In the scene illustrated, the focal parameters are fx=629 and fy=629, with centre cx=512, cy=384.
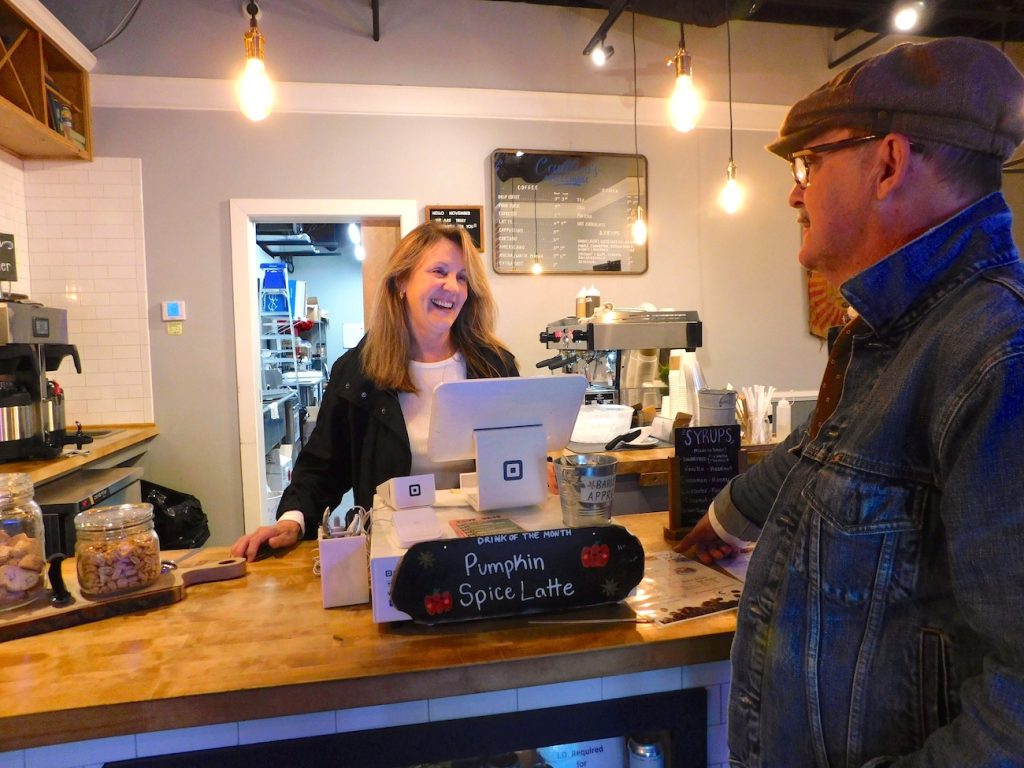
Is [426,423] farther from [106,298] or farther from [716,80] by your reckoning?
[716,80]

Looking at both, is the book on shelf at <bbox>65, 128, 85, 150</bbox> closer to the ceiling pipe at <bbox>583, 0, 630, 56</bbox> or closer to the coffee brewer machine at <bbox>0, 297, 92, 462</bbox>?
A: the coffee brewer machine at <bbox>0, 297, 92, 462</bbox>

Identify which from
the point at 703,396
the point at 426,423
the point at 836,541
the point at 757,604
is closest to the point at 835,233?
the point at 836,541

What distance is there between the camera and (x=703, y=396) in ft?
5.97

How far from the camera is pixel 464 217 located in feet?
13.4

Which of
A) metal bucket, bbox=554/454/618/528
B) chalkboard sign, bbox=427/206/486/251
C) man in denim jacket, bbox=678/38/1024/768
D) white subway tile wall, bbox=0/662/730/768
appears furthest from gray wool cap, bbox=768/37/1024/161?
chalkboard sign, bbox=427/206/486/251

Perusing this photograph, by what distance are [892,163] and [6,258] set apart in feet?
10.3

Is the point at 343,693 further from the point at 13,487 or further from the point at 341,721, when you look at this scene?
the point at 13,487

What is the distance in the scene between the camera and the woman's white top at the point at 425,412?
6.12ft

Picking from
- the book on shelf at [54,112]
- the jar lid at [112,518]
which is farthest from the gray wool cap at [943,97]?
the book on shelf at [54,112]

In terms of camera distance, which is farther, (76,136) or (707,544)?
(76,136)

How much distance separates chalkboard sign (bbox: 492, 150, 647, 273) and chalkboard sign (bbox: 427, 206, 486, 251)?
12 centimetres

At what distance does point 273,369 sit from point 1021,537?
726cm

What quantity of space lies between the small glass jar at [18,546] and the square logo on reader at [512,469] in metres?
0.84

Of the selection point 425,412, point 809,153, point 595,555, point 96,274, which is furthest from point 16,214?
point 809,153
